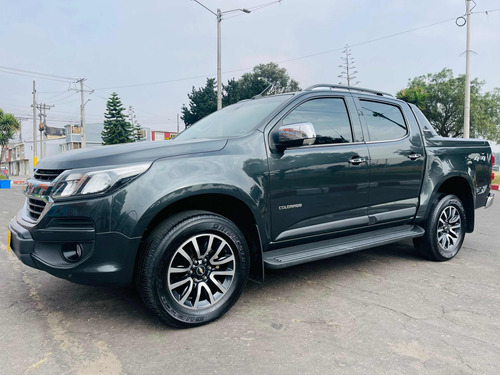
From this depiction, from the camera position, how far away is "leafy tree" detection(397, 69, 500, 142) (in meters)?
38.5

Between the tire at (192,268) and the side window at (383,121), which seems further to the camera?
the side window at (383,121)

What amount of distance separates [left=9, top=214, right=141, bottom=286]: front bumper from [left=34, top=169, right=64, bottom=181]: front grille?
15.2 inches

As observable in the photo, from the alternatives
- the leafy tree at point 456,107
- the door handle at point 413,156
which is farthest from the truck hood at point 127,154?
the leafy tree at point 456,107

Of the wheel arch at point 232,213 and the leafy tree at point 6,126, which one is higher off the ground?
the leafy tree at point 6,126

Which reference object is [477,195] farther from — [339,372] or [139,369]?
[139,369]

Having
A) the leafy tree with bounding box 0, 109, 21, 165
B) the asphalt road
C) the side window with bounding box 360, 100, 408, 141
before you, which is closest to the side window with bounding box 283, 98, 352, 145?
the side window with bounding box 360, 100, 408, 141

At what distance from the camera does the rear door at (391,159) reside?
12.1 feet

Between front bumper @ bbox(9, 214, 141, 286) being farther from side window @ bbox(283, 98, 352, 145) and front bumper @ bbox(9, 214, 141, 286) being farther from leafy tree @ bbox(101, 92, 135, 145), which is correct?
leafy tree @ bbox(101, 92, 135, 145)

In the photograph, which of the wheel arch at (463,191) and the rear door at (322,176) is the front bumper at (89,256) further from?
the wheel arch at (463,191)

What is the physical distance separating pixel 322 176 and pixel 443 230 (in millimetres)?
2038

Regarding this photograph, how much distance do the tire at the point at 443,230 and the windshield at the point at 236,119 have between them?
7.24ft

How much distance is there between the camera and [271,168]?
2.98 meters

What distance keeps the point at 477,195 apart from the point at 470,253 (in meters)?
0.72

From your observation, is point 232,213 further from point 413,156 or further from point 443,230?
point 443,230
